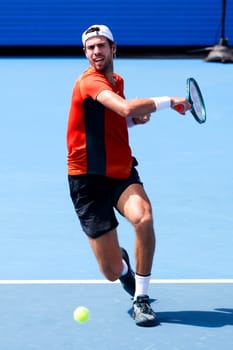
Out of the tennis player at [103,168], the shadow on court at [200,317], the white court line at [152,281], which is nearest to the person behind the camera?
the shadow on court at [200,317]

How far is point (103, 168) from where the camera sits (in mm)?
6406

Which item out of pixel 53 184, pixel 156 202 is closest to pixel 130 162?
pixel 156 202

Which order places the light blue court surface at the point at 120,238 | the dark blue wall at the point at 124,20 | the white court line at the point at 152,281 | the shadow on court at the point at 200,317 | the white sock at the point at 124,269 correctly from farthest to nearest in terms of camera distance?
the dark blue wall at the point at 124,20 < the white court line at the point at 152,281 < the white sock at the point at 124,269 < the shadow on court at the point at 200,317 < the light blue court surface at the point at 120,238

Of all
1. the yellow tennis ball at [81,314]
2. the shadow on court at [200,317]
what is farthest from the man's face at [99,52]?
the shadow on court at [200,317]

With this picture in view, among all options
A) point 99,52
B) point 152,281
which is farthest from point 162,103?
point 152,281

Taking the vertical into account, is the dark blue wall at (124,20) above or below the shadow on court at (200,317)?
above

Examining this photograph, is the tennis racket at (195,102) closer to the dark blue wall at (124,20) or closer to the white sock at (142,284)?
the white sock at (142,284)

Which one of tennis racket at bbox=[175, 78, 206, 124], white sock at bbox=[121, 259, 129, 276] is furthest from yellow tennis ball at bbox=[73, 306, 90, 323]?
tennis racket at bbox=[175, 78, 206, 124]

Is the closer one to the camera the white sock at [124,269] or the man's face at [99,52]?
the man's face at [99,52]

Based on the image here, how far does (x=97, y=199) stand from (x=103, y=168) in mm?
218

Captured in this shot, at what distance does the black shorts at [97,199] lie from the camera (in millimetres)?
6398

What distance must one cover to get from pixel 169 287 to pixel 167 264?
0.59 m

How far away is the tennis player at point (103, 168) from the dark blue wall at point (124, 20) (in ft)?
47.1

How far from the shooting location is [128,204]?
6.29m
